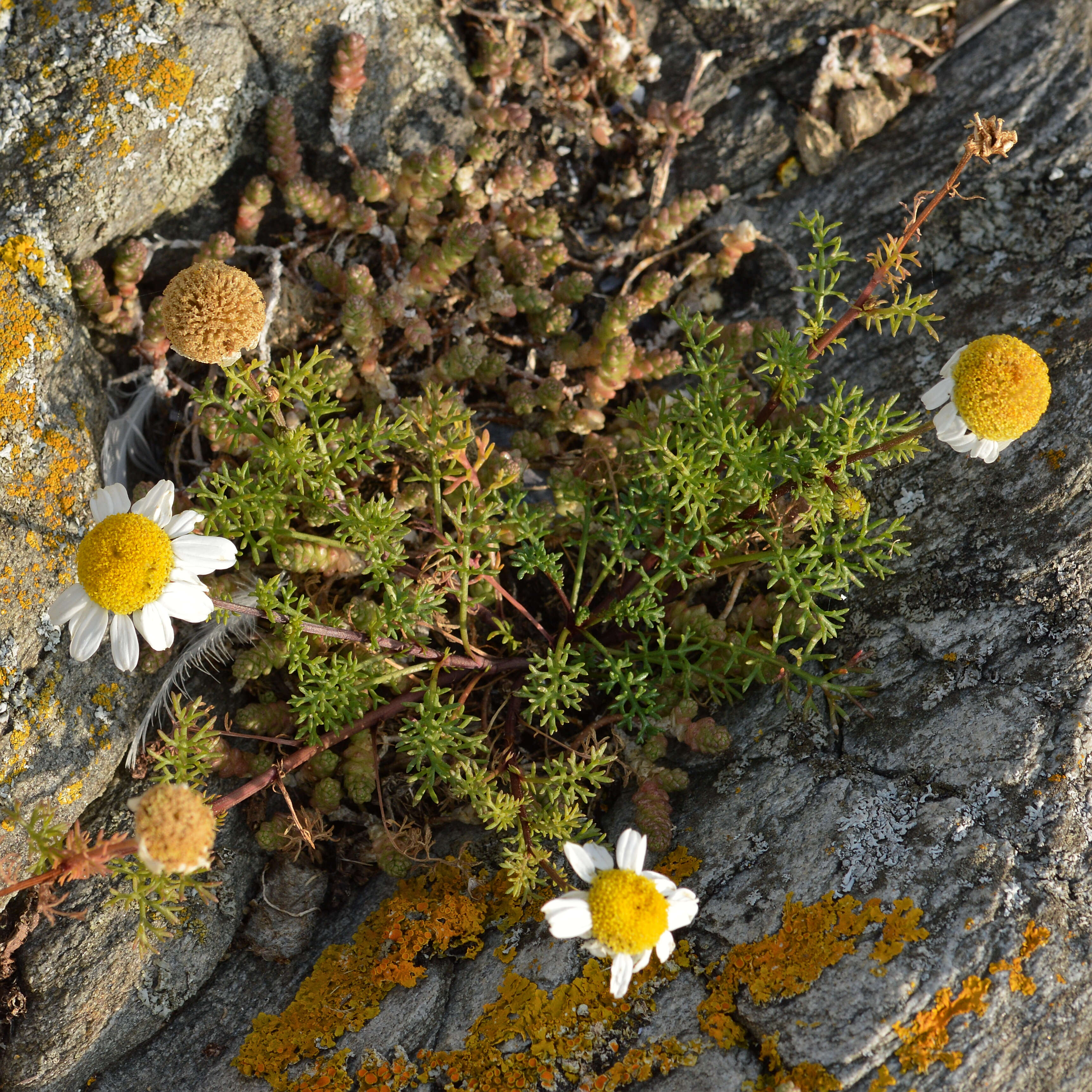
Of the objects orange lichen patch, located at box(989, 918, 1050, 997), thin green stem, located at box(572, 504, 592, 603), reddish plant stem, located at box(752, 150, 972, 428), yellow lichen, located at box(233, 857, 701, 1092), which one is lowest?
orange lichen patch, located at box(989, 918, 1050, 997)

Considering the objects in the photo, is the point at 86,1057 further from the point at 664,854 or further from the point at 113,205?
the point at 113,205

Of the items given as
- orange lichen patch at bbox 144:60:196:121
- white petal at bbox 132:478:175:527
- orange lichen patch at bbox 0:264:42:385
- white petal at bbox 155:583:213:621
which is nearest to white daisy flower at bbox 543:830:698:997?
white petal at bbox 155:583:213:621

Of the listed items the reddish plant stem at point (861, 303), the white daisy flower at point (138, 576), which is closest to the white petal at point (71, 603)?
the white daisy flower at point (138, 576)

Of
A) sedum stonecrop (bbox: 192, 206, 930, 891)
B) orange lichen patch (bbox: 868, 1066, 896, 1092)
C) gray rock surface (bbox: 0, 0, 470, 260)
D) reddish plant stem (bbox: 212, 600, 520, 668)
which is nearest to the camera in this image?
orange lichen patch (bbox: 868, 1066, 896, 1092)

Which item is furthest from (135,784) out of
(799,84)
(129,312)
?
(799,84)

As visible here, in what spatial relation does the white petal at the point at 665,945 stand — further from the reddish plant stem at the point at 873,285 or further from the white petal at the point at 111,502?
the white petal at the point at 111,502

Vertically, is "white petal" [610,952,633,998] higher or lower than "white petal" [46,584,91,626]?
lower

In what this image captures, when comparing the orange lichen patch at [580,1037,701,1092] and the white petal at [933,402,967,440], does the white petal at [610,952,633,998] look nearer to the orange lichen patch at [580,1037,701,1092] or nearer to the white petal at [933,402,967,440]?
the orange lichen patch at [580,1037,701,1092]
